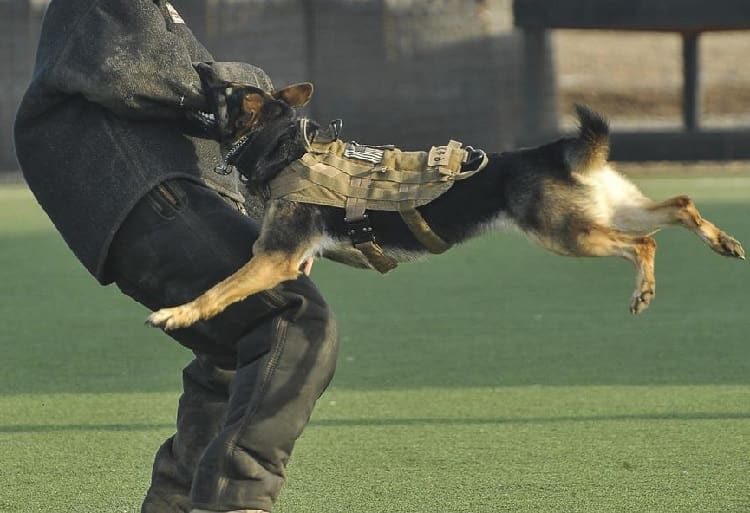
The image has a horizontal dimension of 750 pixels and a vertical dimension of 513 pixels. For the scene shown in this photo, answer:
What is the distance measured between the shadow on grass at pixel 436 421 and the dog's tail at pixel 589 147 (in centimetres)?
172

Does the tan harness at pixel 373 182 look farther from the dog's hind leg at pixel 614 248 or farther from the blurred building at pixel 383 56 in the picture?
the blurred building at pixel 383 56

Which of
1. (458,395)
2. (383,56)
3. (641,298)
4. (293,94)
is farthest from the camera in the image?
(383,56)

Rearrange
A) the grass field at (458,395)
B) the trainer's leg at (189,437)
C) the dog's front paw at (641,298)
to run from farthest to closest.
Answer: the grass field at (458,395), the trainer's leg at (189,437), the dog's front paw at (641,298)

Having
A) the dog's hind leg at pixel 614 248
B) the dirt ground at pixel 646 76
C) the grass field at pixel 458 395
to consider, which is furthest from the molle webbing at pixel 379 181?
the dirt ground at pixel 646 76

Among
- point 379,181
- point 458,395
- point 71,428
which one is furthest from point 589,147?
point 71,428

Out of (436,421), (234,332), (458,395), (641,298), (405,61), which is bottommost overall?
(405,61)

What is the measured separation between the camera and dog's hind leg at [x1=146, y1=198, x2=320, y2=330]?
3629mm

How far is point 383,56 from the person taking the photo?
19500 millimetres

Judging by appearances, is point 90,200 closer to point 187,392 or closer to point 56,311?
point 187,392

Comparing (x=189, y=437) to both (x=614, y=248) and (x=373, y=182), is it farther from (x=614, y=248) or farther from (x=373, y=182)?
(x=614, y=248)

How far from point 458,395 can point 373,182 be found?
2.38 metres

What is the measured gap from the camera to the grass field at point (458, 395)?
4.52m

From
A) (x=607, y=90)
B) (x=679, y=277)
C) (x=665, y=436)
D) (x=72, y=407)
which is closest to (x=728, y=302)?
(x=679, y=277)

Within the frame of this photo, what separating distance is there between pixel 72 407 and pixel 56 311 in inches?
110
